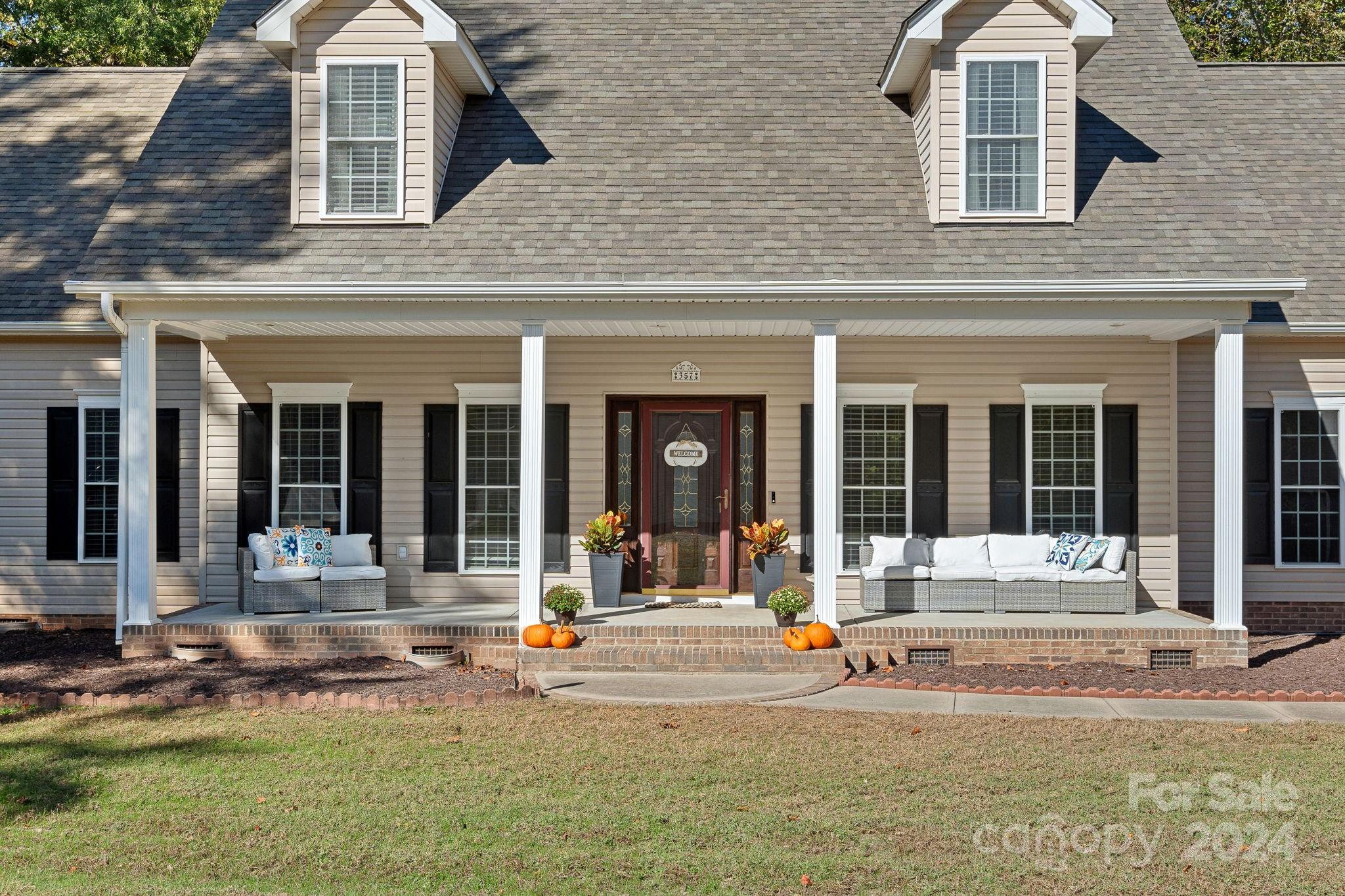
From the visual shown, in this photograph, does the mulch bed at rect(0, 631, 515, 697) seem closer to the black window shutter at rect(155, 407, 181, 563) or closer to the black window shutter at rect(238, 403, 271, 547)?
the black window shutter at rect(155, 407, 181, 563)

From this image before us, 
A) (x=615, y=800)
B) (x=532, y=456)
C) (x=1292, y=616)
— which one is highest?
(x=532, y=456)

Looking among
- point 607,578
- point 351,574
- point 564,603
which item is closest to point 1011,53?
point 607,578

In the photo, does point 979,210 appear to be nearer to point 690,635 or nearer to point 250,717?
point 690,635

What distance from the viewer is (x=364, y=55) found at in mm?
10305

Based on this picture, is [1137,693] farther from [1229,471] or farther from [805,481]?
[805,481]

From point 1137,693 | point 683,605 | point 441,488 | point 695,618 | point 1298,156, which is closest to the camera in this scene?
point 1137,693

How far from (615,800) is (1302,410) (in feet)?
29.5

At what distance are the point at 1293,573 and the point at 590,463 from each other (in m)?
7.35

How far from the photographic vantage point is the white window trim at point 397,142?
1016 centimetres

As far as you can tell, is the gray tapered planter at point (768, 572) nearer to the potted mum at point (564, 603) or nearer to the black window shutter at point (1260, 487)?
the potted mum at point (564, 603)

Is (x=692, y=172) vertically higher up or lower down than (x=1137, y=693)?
higher up

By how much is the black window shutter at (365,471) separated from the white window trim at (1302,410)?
30.4 ft

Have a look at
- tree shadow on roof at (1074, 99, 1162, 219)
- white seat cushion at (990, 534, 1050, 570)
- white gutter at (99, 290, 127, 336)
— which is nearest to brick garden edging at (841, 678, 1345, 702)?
white seat cushion at (990, 534, 1050, 570)

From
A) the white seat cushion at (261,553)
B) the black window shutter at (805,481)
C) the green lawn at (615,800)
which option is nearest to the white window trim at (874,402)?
the black window shutter at (805,481)
